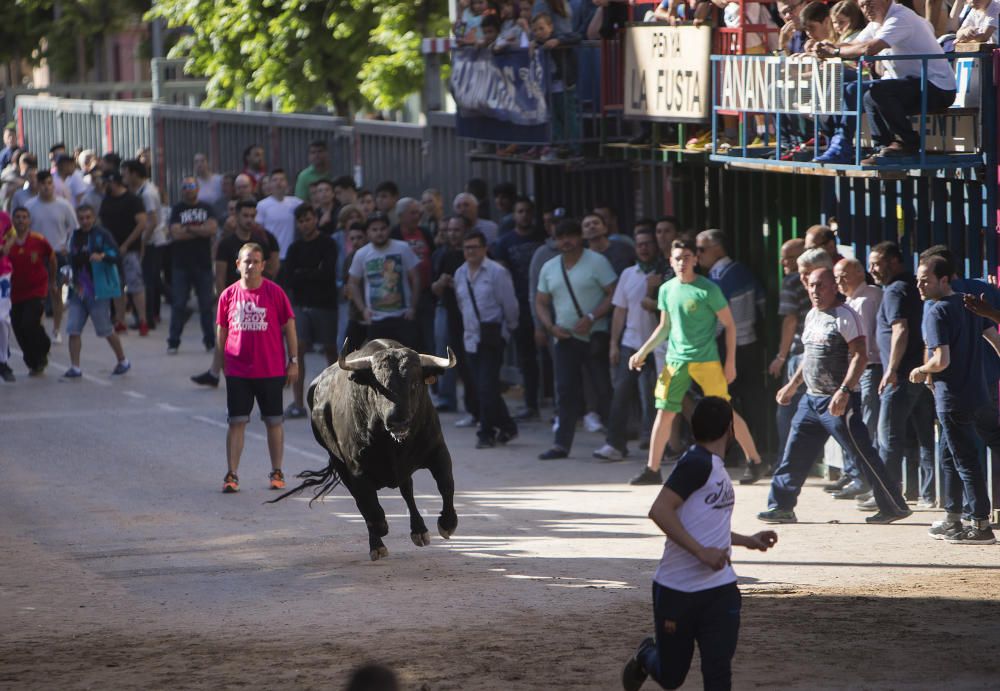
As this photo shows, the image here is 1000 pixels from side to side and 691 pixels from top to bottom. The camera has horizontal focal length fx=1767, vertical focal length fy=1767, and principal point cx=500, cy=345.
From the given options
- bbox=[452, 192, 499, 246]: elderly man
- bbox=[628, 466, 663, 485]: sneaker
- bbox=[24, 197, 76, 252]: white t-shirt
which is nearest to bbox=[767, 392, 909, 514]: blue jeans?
bbox=[628, 466, 663, 485]: sneaker

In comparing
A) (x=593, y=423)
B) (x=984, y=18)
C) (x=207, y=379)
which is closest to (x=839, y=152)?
(x=984, y=18)

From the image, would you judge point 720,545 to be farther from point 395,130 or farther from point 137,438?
point 395,130

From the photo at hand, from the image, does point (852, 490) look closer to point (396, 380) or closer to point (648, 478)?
point (648, 478)

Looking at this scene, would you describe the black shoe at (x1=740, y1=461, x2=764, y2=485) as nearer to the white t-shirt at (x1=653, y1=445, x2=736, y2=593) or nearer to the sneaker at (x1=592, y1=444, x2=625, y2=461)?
the sneaker at (x1=592, y1=444, x2=625, y2=461)

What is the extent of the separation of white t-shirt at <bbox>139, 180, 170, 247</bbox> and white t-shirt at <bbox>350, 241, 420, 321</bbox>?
7.70 meters

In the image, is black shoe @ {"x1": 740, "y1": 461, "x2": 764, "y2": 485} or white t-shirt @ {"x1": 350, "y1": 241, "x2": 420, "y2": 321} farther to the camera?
white t-shirt @ {"x1": 350, "y1": 241, "x2": 420, "y2": 321}

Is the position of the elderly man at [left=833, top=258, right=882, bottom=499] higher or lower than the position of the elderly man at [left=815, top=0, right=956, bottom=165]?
lower

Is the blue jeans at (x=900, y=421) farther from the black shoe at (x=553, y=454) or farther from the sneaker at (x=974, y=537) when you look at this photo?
the black shoe at (x=553, y=454)

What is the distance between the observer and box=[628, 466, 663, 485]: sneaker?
14.5 m

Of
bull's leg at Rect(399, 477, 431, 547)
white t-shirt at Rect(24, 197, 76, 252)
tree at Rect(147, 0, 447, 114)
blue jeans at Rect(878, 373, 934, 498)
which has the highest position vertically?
tree at Rect(147, 0, 447, 114)

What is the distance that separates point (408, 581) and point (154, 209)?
46.3 ft

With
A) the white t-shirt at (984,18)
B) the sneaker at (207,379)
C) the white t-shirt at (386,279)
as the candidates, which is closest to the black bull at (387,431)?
the white t-shirt at (984,18)

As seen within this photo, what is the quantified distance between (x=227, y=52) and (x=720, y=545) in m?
26.5

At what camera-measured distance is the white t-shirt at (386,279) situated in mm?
16922
